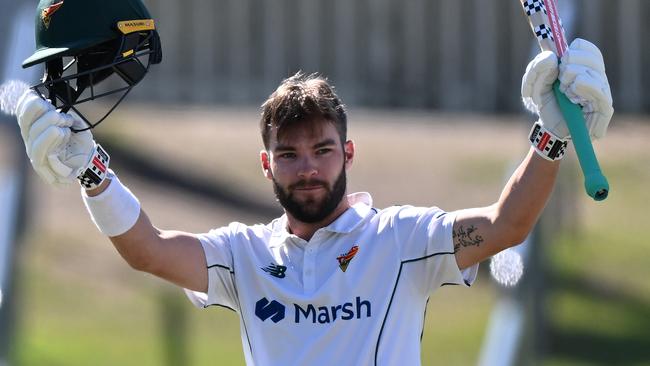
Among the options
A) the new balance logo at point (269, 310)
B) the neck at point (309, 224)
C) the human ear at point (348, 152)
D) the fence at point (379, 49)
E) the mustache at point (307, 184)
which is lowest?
the fence at point (379, 49)

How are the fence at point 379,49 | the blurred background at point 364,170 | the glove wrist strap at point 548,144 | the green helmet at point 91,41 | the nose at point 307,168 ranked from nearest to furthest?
the glove wrist strap at point 548,144 < the green helmet at point 91,41 < the nose at point 307,168 < the blurred background at point 364,170 < the fence at point 379,49

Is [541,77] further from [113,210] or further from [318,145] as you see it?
[113,210]

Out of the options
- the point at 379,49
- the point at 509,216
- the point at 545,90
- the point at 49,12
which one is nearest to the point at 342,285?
the point at 509,216

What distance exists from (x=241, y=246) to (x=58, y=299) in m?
4.89

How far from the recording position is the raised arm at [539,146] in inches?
148

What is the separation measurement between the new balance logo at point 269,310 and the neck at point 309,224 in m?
0.25

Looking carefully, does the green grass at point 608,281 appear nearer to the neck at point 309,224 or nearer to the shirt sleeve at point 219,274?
the neck at point 309,224

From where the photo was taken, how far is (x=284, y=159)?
13.8 feet

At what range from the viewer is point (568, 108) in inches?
149

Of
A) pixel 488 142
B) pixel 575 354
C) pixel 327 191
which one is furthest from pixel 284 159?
pixel 488 142

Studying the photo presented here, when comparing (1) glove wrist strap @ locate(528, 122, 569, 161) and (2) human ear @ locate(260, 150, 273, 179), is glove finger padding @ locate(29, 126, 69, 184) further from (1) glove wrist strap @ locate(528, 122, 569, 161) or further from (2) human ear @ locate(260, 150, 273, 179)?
(1) glove wrist strap @ locate(528, 122, 569, 161)

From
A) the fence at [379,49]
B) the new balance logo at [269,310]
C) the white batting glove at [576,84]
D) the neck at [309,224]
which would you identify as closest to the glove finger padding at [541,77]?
the white batting glove at [576,84]

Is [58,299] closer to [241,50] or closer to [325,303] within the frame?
[241,50]

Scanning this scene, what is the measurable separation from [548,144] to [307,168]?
0.76 metres
